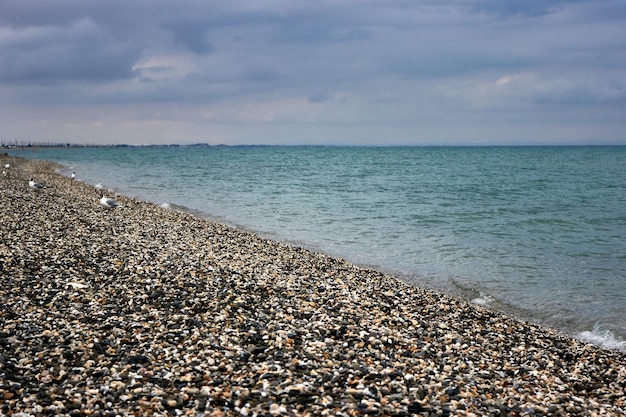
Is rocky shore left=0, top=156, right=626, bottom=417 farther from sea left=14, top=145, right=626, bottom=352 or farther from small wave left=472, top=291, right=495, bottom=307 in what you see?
sea left=14, top=145, right=626, bottom=352

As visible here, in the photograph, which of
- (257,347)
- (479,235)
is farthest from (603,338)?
(479,235)

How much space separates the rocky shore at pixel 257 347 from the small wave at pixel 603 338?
791mm

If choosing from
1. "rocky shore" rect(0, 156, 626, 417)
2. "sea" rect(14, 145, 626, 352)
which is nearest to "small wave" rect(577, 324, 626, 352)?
"sea" rect(14, 145, 626, 352)

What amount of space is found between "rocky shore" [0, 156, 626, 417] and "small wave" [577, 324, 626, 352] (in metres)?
0.79

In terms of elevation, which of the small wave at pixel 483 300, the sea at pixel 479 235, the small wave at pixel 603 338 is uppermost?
the sea at pixel 479 235

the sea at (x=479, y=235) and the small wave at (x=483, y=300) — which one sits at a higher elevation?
the sea at (x=479, y=235)

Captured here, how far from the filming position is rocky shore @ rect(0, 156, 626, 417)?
21.3 feet

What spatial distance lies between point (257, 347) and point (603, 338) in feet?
28.3

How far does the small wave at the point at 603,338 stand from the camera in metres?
10.9

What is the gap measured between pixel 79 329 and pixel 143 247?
22.9 ft

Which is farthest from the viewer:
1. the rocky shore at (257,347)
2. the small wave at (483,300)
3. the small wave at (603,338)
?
the small wave at (483,300)

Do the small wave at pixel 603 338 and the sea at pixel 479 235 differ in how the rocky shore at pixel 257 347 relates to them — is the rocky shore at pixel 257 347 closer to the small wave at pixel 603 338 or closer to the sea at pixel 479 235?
the small wave at pixel 603 338

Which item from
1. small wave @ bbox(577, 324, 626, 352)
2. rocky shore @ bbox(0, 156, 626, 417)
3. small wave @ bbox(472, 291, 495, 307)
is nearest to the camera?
rocky shore @ bbox(0, 156, 626, 417)

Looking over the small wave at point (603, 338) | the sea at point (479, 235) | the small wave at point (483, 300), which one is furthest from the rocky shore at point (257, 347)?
the sea at point (479, 235)
